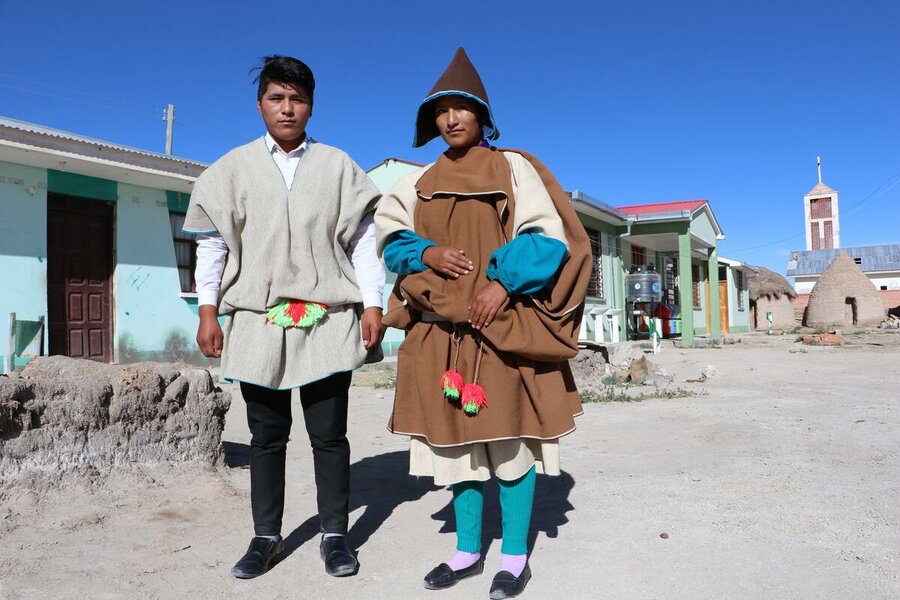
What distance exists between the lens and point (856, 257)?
164 ft

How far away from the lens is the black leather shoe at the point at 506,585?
193 centimetres

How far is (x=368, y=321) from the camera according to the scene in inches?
89.8

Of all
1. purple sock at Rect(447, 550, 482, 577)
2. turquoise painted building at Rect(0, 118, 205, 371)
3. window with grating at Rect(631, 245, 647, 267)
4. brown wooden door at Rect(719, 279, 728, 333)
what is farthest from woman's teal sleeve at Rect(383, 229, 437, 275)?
brown wooden door at Rect(719, 279, 728, 333)

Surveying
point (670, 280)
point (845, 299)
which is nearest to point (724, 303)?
point (670, 280)

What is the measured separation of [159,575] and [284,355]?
80 centimetres

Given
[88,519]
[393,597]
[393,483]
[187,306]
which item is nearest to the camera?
[393,597]

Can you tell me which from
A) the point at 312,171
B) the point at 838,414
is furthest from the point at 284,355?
the point at 838,414

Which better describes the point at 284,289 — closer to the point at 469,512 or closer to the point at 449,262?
the point at 449,262

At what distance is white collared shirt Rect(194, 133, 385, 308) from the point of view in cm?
226

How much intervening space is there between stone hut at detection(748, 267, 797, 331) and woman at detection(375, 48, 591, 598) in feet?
100

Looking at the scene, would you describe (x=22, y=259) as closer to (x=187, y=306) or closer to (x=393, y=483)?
(x=187, y=306)

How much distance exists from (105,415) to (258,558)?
1.20 metres

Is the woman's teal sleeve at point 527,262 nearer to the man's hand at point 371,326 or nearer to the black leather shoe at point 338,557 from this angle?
the man's hand at point 371,326

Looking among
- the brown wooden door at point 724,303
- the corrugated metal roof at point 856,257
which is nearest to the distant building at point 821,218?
the corrugated metal roof at point 856,257
